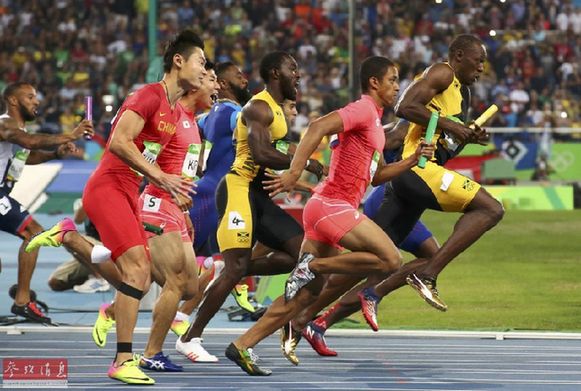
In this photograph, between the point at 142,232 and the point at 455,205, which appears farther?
the point at 455,205

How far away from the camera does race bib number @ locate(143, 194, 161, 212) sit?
9.40 meters

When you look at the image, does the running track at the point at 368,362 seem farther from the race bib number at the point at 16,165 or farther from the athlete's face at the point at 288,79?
the athlete's face at the point at 288,79

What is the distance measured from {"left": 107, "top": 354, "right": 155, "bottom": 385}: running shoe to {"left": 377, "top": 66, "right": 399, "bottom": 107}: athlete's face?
2.51m

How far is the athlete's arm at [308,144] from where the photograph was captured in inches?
353

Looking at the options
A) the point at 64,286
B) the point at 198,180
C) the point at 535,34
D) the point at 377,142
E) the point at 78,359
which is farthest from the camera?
the point at 535,34

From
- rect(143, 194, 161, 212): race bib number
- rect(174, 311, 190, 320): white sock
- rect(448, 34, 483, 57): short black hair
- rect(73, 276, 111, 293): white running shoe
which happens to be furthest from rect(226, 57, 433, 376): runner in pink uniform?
rect(73, 276, 111, 293): white running shoe

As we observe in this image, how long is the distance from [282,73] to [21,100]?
11.0 feet

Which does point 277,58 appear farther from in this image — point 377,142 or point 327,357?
point 327,357

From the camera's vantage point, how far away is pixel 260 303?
1379 centimetres

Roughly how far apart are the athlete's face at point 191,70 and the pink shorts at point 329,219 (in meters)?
1.14

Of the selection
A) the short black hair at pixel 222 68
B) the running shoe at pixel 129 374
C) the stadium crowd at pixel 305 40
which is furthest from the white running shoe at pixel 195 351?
the stadium crowd at pixel 305 40

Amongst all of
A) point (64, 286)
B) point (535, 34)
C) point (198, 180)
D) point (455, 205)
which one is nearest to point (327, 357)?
point (455, 205)

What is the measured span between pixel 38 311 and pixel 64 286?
10.6ft

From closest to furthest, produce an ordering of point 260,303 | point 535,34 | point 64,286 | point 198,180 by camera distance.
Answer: point 198,180, point 260,303, point 64,286, point 535,34
